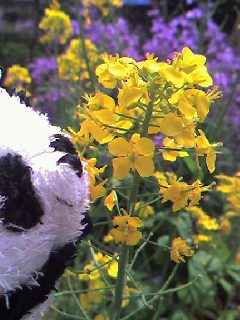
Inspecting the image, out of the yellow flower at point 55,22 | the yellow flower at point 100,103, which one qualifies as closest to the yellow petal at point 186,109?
the yellow flower at point 100,103

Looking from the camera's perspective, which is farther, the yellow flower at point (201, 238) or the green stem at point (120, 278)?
the yellow flower at point (201, 238)

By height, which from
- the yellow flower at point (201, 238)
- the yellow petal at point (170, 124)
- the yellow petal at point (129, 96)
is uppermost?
the yellow petal at point (129, 96)

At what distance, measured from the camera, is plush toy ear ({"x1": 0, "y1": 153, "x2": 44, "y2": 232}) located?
2.82ft

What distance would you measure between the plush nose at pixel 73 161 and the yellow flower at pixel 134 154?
2.1 inches

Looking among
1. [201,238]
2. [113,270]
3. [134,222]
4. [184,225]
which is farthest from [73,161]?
[184,225]

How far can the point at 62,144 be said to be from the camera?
94 cm

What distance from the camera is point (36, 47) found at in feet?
15.9

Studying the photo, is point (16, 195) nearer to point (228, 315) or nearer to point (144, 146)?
point (144, 146)

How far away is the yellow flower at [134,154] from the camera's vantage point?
0.93 metres

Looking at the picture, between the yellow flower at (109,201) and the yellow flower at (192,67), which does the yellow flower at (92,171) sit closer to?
the yellow flower at (109,201)

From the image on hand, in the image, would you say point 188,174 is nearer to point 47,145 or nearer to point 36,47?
point 47,145

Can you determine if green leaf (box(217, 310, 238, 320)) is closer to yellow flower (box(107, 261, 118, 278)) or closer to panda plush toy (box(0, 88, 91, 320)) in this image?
yellow flower (box(107, 261, 118, 278))

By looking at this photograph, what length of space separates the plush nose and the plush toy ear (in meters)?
0.05

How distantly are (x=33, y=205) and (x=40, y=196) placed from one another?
15mm
